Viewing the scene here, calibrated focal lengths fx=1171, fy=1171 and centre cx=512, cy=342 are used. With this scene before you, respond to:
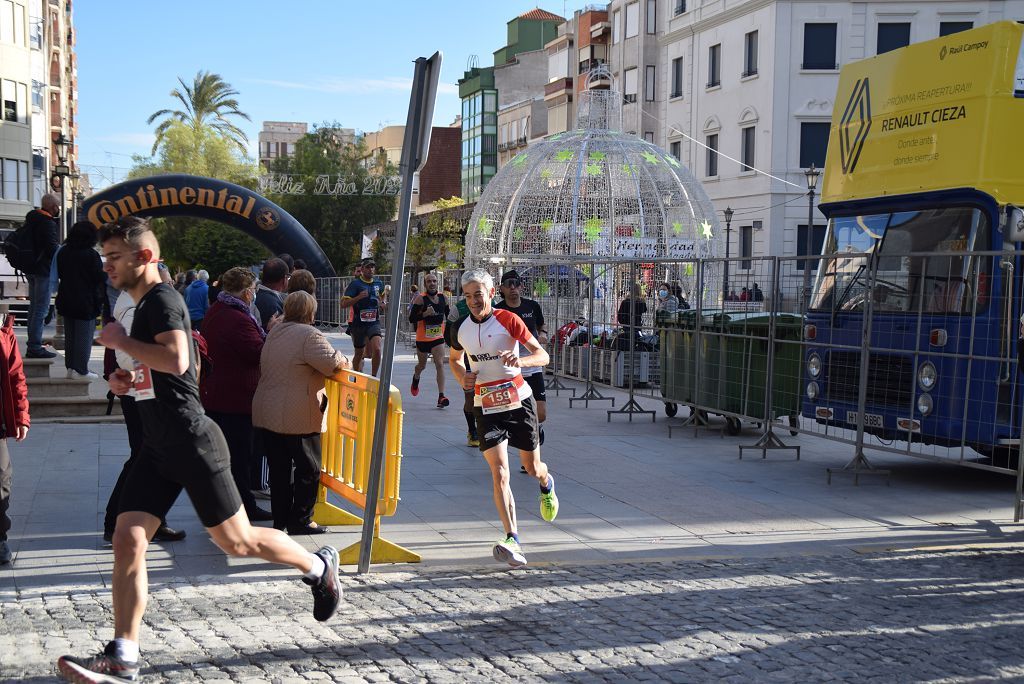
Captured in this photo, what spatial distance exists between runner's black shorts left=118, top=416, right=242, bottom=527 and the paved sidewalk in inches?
28.5

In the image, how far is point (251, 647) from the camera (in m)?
5.29

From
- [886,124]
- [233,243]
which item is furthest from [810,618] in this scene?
[233,243]

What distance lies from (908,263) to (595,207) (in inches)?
592

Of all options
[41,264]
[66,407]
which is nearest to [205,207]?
[41,264]

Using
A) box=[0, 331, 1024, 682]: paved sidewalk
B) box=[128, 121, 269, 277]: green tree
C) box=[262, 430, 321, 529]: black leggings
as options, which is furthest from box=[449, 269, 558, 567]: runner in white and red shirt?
box=[128, 121, 269, 277]: green tree

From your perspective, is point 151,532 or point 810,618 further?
point 810,618

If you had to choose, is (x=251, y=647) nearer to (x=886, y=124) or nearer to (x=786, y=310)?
(x=786, y=310)

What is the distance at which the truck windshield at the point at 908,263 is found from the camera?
32.7 ft

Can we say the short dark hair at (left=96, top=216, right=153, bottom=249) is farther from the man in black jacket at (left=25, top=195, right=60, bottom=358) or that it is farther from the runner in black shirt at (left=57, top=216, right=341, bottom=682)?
the man in black jacket at (left=25, top=195, right=60, bottom=358)

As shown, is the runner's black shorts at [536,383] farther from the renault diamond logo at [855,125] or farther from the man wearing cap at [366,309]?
the man wearing cap at [366,309]

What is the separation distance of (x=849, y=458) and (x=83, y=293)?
26.7 feet

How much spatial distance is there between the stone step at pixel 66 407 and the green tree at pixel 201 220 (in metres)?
47.6

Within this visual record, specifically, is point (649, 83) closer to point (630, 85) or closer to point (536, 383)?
point (630, 85)

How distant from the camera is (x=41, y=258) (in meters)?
13.2
